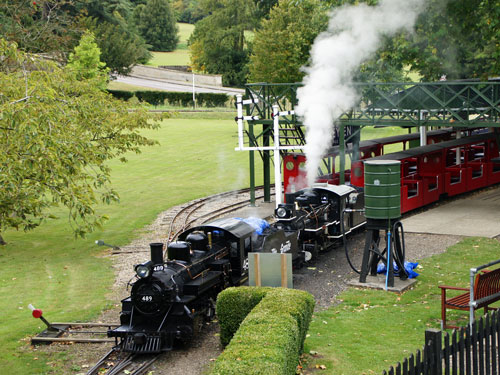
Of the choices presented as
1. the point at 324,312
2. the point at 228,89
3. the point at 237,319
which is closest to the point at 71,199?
the point at 237,319

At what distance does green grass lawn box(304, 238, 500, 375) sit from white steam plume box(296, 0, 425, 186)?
23.2ft

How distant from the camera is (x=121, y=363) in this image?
36.7 ft

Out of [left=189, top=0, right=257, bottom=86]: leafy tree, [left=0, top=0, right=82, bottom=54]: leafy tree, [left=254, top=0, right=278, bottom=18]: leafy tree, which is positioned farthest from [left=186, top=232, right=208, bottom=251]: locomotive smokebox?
[left=189, top=0, right=257, bottom=86]: leafy tree

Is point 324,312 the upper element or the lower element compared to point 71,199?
lower

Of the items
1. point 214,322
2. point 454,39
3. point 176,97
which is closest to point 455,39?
point 454,39

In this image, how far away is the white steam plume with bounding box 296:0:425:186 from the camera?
22234 millimetres

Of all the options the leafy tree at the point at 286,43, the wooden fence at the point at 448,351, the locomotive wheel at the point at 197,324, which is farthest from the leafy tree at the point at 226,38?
the wooden fence at the point at 448,351

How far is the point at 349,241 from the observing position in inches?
793

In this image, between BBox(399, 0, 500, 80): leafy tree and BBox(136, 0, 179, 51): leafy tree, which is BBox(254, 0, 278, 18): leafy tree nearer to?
BBox(399, 0, 500, 80): leafy tree

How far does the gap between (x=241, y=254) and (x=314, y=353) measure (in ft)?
11.4

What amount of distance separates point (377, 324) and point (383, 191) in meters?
3.36

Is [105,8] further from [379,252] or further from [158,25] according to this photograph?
[379,252]

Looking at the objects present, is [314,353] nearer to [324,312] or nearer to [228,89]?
[324,312]

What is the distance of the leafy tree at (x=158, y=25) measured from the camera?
336 ft
